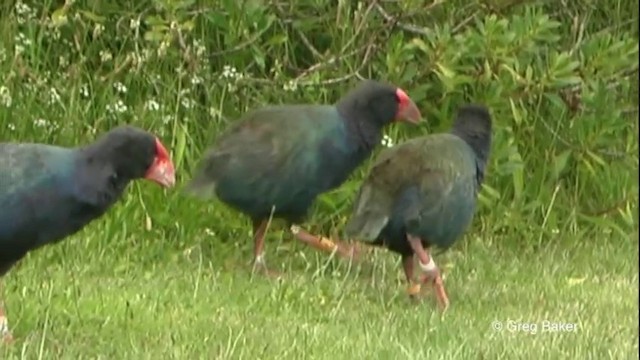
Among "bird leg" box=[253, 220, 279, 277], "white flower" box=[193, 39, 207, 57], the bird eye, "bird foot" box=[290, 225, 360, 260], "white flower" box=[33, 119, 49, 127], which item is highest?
the bird eye

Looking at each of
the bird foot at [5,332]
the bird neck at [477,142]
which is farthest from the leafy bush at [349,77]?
the bird foot at [5,332]

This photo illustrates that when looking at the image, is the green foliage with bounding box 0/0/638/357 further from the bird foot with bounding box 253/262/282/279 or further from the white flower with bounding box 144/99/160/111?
the bird foot with bounding box 253/262/282/279

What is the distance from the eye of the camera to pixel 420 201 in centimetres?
564

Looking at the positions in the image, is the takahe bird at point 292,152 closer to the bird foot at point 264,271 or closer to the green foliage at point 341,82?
the bird foot at point 264,271

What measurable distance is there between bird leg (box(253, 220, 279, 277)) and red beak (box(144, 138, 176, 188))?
1270 mm

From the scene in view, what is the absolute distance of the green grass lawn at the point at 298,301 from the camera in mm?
4816

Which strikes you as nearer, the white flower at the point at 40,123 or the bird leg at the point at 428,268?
the bird leg at the point at 428,268

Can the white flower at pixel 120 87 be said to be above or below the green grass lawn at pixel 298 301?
above

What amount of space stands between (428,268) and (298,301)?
0.52 m

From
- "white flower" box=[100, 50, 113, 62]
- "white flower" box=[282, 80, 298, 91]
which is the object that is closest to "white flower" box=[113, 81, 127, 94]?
"white flower" box=[100, 50, 113, 62]

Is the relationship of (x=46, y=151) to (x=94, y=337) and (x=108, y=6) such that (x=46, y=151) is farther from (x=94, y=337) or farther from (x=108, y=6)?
(x=108, y=6)

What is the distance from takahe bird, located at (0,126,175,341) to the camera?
452cm

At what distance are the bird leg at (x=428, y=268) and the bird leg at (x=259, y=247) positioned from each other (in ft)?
2.61

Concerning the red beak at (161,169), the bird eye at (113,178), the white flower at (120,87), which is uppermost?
the bird eye at (113,178)
